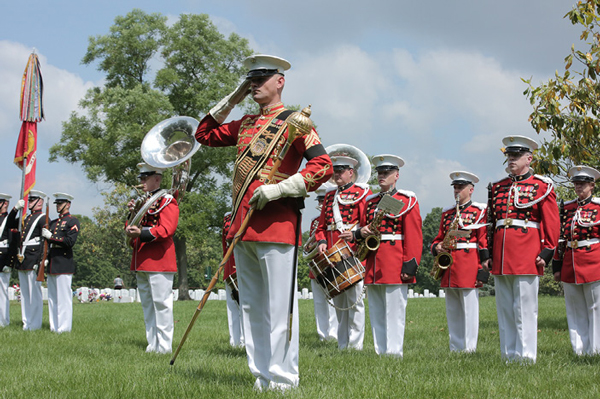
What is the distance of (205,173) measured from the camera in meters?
37.1

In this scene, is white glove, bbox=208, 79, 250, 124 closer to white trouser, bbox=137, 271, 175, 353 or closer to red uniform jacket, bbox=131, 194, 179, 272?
red uniform jacket, bbox=131, 194, 179, 272

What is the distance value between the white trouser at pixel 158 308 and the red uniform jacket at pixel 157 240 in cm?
14

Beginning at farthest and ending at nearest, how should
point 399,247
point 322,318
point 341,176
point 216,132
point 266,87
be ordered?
point 322,318, point 341,176, point 399,247, point 216,132, point 266,87

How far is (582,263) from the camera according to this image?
874 cm

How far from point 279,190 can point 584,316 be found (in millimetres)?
5933

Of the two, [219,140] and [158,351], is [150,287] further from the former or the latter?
[219,140]

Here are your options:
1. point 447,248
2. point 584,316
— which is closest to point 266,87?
point 447,248

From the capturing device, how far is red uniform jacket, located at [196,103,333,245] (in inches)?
210

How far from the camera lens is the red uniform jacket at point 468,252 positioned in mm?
9398

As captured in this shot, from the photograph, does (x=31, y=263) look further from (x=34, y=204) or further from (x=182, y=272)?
(x=182, y=272)

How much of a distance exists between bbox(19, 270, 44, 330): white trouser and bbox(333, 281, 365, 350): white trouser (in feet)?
22.7

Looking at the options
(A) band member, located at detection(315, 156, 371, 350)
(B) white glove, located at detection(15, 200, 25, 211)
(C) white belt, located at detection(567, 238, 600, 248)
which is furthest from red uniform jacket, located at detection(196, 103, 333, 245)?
(B) white glove, located at detection(15, 200, 25, 211)

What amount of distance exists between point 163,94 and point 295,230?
3143 centimetres

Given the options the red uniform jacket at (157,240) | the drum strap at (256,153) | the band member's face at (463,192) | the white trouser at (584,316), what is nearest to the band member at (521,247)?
the white trouser at (584,316)
